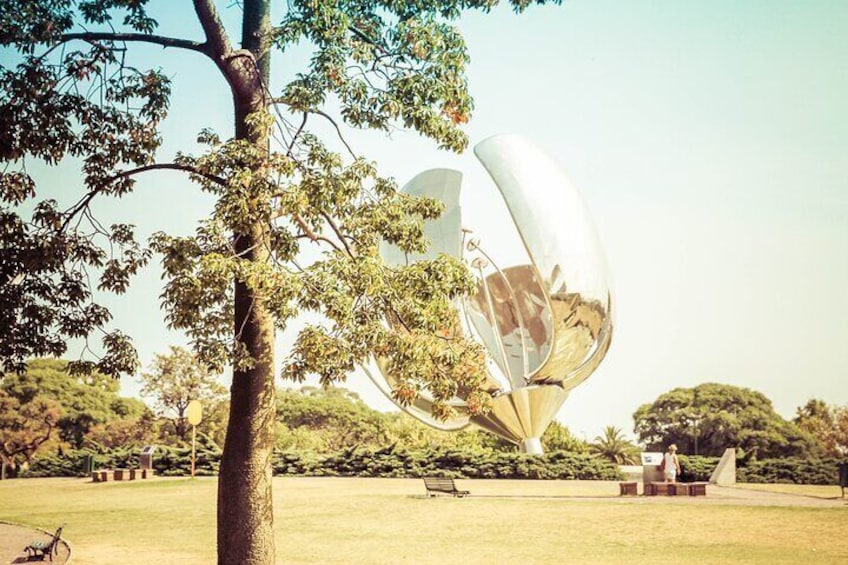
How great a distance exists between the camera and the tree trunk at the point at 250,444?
9.59 metres

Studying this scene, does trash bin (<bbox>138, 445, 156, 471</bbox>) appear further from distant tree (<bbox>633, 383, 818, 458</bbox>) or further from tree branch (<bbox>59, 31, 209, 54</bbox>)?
distant tree (<bbox>633, 383, 818, 458</bbox>)

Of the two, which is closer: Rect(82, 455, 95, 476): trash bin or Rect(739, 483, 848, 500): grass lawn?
Rect(739, 483, 848, 500): grass lawn

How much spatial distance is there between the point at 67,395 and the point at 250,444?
36.3 m

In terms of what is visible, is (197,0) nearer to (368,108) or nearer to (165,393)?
(368,108)

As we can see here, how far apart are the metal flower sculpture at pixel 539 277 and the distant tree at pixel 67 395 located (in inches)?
821

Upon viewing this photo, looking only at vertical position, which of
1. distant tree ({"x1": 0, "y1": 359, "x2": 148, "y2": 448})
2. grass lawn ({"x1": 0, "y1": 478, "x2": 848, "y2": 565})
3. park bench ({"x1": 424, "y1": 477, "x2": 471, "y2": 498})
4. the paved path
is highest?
distant tree ({"x1": 0, "y1": 359, "x2": 148, "y2": 448})

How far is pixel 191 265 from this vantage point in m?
9.54

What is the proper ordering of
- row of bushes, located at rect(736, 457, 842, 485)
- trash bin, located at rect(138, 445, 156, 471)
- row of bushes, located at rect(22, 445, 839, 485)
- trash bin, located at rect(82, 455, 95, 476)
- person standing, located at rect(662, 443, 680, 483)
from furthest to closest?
trash bin, located at rect(82, 455, 95, 476)
trash bin, located at rect(138, 445, 156, 471)
row of bushes, located at rect(22, 445, 839, 485)
row of bushes, located at rect(736, 457, 842, 485)
person standing, located at rect(662, 443, 680, 483)

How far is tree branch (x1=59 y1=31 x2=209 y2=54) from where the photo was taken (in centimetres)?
1031

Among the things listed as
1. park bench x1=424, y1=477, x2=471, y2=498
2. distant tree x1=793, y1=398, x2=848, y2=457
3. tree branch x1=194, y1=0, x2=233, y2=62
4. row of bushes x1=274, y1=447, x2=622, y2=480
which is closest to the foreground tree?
tree branch x1=194, y1=0, x2=233, y2=62

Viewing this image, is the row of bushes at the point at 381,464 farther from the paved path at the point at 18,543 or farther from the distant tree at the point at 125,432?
the paved path at the point at 18,543

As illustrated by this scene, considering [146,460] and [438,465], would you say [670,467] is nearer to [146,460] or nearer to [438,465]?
[438,465]

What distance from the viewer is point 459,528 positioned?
14922mm

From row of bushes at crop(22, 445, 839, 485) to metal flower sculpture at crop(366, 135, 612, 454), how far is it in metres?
0.89
